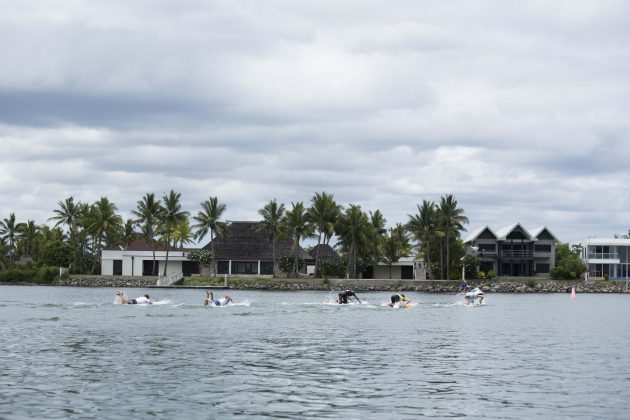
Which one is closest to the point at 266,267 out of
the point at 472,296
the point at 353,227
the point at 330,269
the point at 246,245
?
the point at 246,245

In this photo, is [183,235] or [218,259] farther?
[183,235]

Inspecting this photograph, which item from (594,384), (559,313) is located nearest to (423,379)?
(594,384)

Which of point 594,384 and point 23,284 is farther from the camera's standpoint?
point 23,284

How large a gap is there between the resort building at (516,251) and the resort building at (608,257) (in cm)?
667

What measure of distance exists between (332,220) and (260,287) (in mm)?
14552

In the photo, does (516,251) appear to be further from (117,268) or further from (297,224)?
(117,268)

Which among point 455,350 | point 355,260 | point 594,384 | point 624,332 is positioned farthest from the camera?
point 355,260

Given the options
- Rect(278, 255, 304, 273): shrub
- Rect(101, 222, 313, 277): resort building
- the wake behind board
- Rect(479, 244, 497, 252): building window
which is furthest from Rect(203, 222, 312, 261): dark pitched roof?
the wake behind board

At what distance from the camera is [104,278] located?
114375 mm

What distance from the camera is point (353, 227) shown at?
112125mm

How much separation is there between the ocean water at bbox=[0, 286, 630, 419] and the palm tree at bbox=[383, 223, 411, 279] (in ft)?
242

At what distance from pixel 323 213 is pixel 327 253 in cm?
1494

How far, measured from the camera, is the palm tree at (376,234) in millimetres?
115125

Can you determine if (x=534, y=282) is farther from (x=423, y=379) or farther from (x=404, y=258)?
(x=423, y=379)
